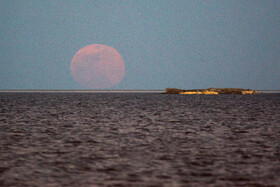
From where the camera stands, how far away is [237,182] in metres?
14.6

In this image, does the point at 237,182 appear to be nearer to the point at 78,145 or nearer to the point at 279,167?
the point at 279,167

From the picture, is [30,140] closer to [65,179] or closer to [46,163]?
[46,163]

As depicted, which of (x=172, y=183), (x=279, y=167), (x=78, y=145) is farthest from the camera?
(x=78, y=145)

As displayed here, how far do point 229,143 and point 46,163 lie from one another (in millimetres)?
13642

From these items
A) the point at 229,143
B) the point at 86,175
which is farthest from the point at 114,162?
the point at 229,143

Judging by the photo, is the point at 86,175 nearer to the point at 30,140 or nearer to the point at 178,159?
the point at 178,159

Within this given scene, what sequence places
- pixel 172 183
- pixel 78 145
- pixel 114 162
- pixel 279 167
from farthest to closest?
pixel 78 145
pixel 114 162
pixel 279 167
pixel 172 183

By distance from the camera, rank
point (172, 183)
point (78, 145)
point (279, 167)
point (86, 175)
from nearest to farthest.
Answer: point (172, 183) → point (86, 175) → point (279, 167) → point (78, 145)

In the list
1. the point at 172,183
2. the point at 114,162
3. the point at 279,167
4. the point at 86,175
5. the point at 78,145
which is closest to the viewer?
the point at 172,183

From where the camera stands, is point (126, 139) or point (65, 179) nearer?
point (65, 179)

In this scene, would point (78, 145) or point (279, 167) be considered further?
point (78, 145)

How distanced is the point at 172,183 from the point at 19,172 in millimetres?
7399

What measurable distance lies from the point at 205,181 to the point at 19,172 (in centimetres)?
872

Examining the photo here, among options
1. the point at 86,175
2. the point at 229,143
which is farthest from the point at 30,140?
the point at 229,143
